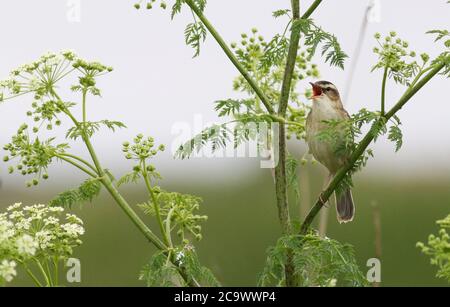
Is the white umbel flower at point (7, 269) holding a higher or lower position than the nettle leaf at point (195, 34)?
lower

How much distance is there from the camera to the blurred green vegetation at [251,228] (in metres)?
8.94

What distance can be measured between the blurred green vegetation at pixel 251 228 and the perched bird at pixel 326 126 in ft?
10.4

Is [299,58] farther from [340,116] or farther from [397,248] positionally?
[397,248]

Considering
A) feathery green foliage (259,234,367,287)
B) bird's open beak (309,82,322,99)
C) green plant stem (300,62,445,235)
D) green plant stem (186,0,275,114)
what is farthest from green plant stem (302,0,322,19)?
bird's open beak (309,82,322,99)

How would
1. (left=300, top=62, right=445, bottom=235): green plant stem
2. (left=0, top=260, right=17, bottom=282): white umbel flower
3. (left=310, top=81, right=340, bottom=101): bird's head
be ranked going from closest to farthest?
1. (left=0, top=260, right=17, bottom=282): white umbel flower
2. (left=300, top=62, right=445, bottom=235): green plant stem
3. (left=310, top=81, right=340, bottom=101): bird's head

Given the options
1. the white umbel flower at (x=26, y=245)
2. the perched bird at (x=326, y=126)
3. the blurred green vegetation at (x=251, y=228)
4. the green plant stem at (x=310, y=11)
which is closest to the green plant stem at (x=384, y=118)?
the green plant stem at (x=310, y=11)

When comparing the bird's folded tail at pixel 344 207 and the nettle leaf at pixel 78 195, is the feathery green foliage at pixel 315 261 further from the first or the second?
the bird's folded tail at pixel 344 207

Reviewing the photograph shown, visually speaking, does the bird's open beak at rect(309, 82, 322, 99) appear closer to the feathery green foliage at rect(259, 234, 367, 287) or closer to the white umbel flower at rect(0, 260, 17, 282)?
the feathery green foliage at rect(259, 234, 367, 287)

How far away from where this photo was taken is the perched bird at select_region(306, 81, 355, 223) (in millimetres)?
4824

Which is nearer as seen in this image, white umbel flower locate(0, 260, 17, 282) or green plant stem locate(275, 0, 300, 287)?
white umbel flower locate(0, 260, 17, 282)

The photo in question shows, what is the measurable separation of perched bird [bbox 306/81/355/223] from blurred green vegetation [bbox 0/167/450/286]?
3.18 m

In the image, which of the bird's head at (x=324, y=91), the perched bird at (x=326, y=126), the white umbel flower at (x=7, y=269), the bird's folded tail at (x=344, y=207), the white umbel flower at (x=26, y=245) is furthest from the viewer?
the bird's head at (x=324, y=91)

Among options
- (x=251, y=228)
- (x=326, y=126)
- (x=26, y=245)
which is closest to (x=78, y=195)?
(x=26, y=245)
